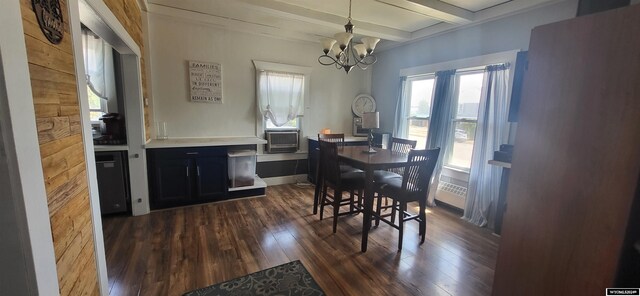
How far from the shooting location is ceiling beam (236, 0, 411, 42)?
2924 mm

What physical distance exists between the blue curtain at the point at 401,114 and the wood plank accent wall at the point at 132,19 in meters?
3.68

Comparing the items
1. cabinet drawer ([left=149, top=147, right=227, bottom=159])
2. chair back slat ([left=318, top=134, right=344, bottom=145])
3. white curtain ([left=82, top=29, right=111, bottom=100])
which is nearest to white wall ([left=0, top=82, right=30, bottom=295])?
cabinet drawer ([left=149, top=147, right=227, bottom=159])

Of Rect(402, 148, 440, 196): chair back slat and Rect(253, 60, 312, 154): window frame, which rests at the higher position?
Rect(253, 60, 312, 154): window frame

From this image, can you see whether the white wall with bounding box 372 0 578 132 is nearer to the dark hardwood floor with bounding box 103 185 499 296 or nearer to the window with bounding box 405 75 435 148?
the window with bounding box 405 75 435 148

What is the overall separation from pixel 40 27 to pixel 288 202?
2.98m

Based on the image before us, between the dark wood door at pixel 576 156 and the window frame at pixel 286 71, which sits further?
the window frame at pixel 286 71

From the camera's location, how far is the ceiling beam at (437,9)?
2.79m

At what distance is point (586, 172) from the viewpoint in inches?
44.3

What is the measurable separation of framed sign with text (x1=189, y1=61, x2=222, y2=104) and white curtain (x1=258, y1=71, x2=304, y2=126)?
0.61m

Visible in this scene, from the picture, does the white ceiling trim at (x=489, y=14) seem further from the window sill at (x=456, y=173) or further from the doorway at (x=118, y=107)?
the doorway at (x=118, y=107)

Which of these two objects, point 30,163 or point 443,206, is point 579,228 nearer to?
point 30,163

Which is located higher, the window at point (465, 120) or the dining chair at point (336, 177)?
the window at point (465, 120)

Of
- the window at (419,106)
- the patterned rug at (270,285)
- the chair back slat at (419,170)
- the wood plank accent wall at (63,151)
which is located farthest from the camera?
the window at (419,106)

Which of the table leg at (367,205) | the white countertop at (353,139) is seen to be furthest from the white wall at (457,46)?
the table leg at (367,205)
